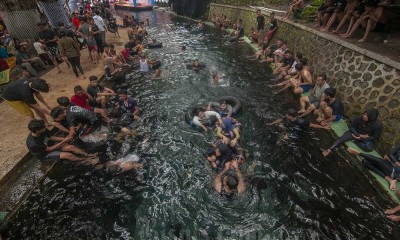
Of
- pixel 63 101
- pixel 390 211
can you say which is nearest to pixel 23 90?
pixel 63 101

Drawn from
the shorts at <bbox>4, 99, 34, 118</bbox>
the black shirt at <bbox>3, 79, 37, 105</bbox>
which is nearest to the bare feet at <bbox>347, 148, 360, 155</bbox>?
the black shirt at <bbox>3, 79, 37, 105</bbox>

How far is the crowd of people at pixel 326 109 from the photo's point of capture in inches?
274

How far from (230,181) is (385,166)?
485 cm

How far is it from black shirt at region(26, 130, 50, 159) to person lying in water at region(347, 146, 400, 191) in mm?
10353

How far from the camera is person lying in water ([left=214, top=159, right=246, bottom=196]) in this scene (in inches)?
251

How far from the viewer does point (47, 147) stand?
7105 millimetres

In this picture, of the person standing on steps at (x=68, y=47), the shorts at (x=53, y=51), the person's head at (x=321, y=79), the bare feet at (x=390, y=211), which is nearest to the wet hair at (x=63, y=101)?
the person standing on steps at (x=68, y=47)

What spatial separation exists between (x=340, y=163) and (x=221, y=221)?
16.0ft

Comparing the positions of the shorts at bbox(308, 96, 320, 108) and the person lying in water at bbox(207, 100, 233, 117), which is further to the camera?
Result: the person lying in water at bbox(207, 100, 233, 117)

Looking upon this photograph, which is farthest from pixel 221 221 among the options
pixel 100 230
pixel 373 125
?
pixel 373 125

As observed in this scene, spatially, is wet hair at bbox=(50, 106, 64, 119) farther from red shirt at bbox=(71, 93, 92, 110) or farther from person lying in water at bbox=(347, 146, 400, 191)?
person lying in water at bbox=(347, 146, 400, 191)

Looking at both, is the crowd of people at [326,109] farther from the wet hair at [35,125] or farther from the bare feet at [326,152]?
the wet hair at [35,125]

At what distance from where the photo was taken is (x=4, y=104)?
10.1 meters

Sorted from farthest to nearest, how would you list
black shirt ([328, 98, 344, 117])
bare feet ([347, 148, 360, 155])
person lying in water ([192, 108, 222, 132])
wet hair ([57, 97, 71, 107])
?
1. person lying in water ([192, 108, 222, 132])
2. black shirt ([328, 98, 344, 117])
3. bare feet ([347, 148, 360, 155])
4. wet hair ([57, 97, 71, 107])
